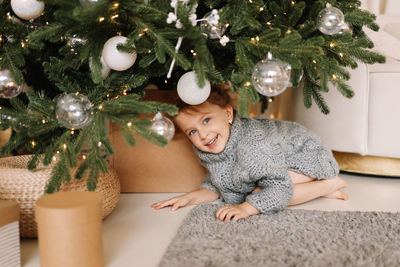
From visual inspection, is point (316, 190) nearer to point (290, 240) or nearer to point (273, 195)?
point (273, 195)

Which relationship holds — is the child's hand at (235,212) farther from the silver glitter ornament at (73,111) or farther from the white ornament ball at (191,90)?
the silver glitter ornament at (73,111)

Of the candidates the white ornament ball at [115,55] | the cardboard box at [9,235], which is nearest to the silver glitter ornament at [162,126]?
the white ornament ball at [115,55]

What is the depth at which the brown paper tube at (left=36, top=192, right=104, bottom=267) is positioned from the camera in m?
0.77

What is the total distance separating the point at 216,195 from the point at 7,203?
26.5 inches

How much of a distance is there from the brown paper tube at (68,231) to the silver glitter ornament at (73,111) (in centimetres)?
19

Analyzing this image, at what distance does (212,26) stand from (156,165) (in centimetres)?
60

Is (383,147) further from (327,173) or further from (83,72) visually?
(83,72)

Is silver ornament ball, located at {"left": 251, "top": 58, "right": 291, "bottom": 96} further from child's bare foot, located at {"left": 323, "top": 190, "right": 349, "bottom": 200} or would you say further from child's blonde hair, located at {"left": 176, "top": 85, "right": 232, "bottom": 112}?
child's bare foot, located at {"left": 323, "top": 190, "right": 349, "bottom": 200}

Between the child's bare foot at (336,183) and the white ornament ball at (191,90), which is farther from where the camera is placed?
the child's bare foot at (336,183)

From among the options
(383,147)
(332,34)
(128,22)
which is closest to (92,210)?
(128,22)

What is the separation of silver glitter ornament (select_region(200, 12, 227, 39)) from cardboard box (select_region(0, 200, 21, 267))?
0.60 m

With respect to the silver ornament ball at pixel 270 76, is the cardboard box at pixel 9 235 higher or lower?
lower

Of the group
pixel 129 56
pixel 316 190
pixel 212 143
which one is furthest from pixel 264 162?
pixel 129 56

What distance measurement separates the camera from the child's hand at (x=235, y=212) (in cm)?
110
